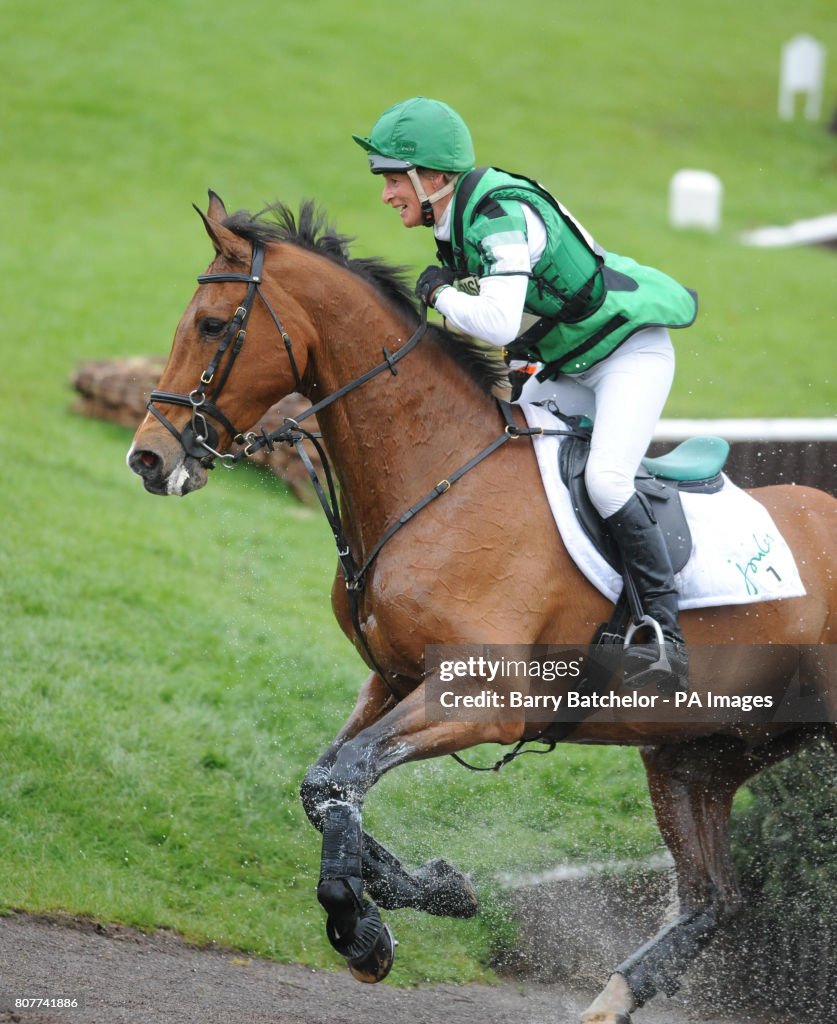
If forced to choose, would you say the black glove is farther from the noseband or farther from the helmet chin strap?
the noseband

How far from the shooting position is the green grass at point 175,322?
6180 millimetres

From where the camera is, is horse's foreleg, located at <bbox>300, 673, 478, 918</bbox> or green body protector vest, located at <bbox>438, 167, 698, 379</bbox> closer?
green body protector vest, located at <bbox>438, 167, 698, 379</bbox>

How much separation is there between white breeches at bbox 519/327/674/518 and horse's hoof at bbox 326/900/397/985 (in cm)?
157

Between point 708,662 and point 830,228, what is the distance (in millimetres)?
17466

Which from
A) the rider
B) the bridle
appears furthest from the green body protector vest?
the bridle

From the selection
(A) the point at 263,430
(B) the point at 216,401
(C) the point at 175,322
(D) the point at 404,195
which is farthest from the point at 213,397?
(C) the point at 175,322

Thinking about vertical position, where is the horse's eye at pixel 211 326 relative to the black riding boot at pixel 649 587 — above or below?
above

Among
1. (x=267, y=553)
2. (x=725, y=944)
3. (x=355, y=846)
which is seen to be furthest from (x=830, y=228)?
(x=355, y=846)

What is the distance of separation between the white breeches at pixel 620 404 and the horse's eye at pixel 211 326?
4.27ft

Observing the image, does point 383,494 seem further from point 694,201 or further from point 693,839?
point 694,201

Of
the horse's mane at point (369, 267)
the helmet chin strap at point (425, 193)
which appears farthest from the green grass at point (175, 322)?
the helmet chin strap at point (425, 193)

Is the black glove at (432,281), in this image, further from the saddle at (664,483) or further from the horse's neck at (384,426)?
the saddle at (664,483)

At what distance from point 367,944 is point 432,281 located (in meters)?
2.19

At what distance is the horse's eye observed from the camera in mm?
4391
